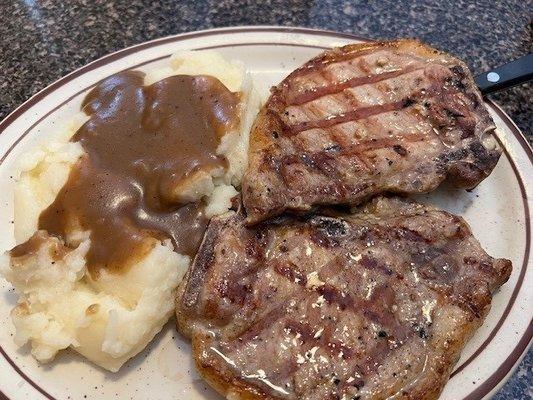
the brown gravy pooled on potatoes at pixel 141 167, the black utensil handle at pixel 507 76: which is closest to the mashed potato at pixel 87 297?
the brown gravy pooled on potatoes at pixel 141 167

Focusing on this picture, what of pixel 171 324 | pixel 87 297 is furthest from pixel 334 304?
pixel 87 297

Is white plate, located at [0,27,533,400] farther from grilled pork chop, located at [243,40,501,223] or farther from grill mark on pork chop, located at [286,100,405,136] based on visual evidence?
grill mark on pork chop, located at [286,100,405,136]

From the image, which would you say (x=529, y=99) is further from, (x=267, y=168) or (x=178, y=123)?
(x=178, y=123)

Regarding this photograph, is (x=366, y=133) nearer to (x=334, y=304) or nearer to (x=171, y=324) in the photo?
(x=334, y=304)

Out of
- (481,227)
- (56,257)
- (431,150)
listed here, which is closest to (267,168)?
(431,150)

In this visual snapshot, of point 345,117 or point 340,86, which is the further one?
point 340,86

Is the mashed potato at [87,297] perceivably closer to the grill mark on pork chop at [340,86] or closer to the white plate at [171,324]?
the white plate at [171,324]
